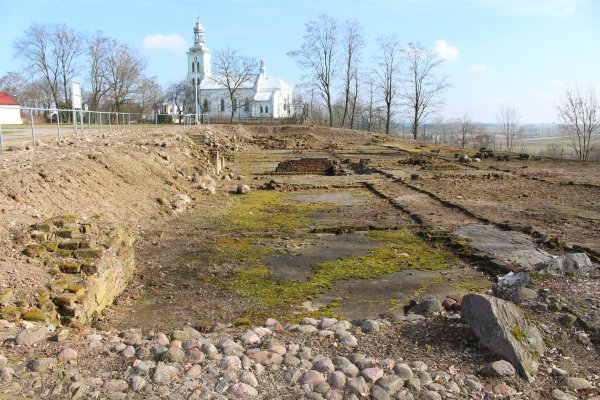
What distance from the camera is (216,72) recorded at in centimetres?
7369

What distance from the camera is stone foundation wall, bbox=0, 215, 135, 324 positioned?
5551 millimetres

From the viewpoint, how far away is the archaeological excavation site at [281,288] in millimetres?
4117

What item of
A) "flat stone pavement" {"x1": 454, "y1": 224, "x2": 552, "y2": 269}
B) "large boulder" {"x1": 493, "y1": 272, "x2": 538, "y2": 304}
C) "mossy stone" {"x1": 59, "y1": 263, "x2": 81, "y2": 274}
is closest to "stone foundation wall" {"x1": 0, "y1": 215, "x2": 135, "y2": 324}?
"mossy stone" {"x1": 59, "y1": 263, "x2": 81, "y2": 274}

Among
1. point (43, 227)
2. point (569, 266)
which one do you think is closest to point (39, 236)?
point (43, 227)

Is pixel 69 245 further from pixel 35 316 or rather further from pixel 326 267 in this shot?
pixel 326 267

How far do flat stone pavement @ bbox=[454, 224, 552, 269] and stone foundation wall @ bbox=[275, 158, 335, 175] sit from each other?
1139 centimetres

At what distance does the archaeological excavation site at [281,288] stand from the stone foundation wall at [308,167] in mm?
5935

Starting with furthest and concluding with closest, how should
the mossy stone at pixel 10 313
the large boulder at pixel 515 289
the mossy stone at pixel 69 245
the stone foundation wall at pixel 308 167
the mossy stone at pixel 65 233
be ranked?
the stone foundation wall at pixel 308 167, the mossy stone at pixel 65 233, the mossy stone at pixel 69 245, the large boulder at pixel 515 289, the mossy stone at pixel 10 313

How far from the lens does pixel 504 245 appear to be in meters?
9.72

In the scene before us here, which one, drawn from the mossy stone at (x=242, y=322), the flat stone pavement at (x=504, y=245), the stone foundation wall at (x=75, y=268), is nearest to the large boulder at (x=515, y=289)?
the flat stone pavement at (x=504, y=245)

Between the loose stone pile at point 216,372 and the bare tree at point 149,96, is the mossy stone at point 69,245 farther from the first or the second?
the bare tree at point 149,96

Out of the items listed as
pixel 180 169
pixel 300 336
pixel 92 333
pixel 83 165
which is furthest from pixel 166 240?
pixel 180 169

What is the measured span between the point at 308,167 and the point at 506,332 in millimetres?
18693

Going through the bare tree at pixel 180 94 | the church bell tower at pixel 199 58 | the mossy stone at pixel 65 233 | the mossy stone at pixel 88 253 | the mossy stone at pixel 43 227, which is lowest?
the mossy stone at pixel 88 253
